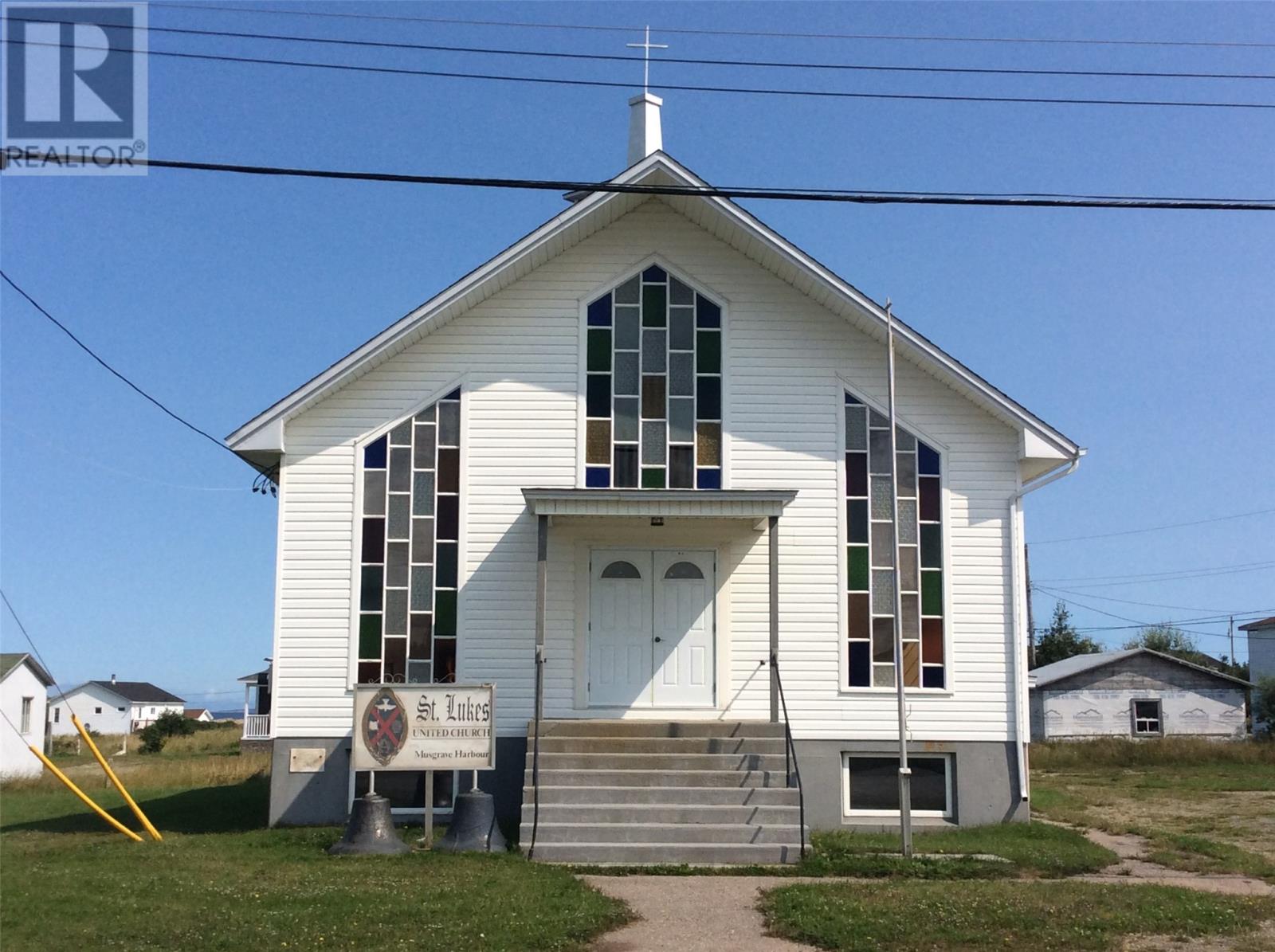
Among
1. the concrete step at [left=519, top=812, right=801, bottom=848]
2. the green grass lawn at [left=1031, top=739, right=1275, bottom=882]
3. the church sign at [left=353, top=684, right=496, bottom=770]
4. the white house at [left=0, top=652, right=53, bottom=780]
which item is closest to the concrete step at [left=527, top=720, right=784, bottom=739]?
the church sign at [left=353, top=684, right=496, bottom=770]

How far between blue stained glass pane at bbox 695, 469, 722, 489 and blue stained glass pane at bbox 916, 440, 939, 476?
2.66 metres

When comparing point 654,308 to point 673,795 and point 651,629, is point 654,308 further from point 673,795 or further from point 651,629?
point 673,795

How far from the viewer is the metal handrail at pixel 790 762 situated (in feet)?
47.5

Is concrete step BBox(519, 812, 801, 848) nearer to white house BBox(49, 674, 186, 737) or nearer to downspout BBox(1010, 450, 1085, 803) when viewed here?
downspout BBox(1010, 450, 1085, 803)

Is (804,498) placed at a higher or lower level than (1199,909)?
higher

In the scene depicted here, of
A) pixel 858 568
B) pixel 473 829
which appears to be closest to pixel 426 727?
pixel 473 829

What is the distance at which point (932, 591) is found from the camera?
17.6 meters

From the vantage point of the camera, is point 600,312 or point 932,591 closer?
point 932,591

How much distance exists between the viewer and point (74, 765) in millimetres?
40625

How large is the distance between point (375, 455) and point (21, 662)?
27107 mm

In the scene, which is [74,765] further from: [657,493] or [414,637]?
[657,493]

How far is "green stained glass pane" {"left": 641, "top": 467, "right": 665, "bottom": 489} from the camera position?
57.8 ft

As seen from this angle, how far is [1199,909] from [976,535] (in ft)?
23.2

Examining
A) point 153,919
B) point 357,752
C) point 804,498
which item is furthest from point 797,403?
point 153,919
